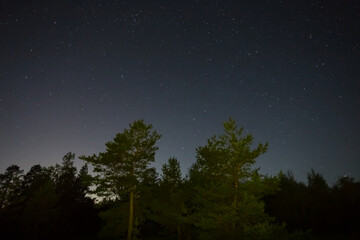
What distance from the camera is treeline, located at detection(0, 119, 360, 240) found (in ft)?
49.5

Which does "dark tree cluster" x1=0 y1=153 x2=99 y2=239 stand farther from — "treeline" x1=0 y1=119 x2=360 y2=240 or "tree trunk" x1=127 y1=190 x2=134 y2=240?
"tree trunk" x1=127 y1=190 x2=134 y2=240

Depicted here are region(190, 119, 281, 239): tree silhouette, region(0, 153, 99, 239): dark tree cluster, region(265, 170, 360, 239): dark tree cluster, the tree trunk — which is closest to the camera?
region(190, 119, 281, 239): tree silhouette

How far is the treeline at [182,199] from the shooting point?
15086mm

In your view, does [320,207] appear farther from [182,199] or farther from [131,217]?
[131,217]

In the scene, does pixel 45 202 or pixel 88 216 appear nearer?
pixel 45 202

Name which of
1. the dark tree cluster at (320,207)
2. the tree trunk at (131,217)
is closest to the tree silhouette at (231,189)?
the tree trunk at (131,217)

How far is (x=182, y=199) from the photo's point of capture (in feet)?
97.5

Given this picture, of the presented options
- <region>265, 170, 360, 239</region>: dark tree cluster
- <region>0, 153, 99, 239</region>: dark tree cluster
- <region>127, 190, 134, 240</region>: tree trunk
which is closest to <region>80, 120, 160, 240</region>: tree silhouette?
<region>127, 190, 134, 240</region>: tree trunk

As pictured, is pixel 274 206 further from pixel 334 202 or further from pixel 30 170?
pixel 30 170

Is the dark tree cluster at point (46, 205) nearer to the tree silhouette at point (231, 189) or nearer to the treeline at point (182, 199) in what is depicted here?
the treeline at point (182, 199)

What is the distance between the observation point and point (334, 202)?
179 ft

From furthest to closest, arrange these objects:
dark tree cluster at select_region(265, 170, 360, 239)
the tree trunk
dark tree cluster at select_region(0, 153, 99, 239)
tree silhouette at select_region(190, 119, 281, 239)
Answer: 1. dark tree cluster at select_region(265, 170, 360, 239)
2. dark tree cluster at select_region(0, 153, 99, 239)
3. the tree trunk
4. tree silhouette at select_region(190, 119, 281, 239)

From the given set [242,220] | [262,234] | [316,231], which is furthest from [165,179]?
[316,231]

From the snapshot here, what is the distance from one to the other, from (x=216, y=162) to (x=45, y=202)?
37521 millimetres
